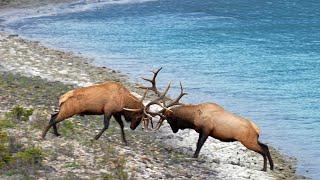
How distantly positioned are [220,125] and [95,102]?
2916 millimetres

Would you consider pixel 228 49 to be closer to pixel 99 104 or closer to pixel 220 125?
pixel 220 125

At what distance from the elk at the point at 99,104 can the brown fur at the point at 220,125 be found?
116 cm

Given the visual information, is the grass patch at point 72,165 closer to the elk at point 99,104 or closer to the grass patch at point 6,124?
the elk at point 99,104

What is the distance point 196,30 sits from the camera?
5094 cm

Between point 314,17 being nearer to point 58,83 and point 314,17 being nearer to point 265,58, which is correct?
point 265,58

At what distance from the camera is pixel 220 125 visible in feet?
53.8

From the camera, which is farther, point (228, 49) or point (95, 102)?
point (228, 49)

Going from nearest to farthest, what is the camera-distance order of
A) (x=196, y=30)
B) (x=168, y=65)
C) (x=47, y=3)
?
(x=168, y=65) < (x=196, y=30) < (x=47, y=3)

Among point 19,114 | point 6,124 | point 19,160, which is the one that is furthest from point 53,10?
point 19,160

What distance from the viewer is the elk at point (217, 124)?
16.2 meters

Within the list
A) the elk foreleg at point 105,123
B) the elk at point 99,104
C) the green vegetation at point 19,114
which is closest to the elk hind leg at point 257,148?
the elk at point 99,104

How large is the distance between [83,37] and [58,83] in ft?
69.2

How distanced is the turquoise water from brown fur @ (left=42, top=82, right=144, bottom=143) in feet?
15.9

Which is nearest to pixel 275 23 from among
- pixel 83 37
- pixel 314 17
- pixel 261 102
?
pixel 314 17
